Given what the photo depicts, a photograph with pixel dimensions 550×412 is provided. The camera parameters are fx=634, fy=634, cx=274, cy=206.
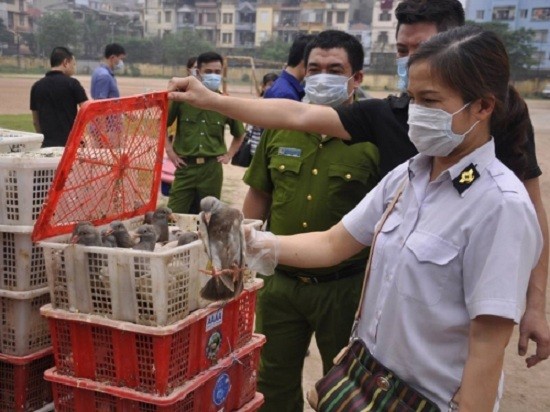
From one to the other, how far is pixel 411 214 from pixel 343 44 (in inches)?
65.4

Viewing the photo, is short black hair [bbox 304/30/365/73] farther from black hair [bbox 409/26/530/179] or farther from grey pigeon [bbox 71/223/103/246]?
grey pigeon [bbox 71/223/103/246]

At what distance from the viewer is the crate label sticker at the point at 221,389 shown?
2.38 meters

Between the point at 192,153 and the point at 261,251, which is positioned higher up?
the point at 261,251

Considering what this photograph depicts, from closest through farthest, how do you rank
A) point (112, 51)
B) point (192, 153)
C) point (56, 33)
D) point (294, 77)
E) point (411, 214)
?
point (411, 214)
point (294, 77)
point (192, 153)
point (112, 51)
point (56, 33)

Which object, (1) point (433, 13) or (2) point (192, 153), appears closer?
(1) point (433, 13)

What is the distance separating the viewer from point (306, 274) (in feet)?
9.82

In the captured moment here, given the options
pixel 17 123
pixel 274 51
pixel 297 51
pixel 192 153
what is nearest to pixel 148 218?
pixel 297 51

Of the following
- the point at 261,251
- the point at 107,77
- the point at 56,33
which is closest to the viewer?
the point at 261,251

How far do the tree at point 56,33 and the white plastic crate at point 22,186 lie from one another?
196 ft

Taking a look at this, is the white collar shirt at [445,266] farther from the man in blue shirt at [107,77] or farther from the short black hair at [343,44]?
the man in blue shirt at [107,77]

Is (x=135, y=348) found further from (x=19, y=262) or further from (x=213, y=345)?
(x=19, y=262)

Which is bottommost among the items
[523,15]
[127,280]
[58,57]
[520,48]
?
[127,280]

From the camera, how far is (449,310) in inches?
68.7

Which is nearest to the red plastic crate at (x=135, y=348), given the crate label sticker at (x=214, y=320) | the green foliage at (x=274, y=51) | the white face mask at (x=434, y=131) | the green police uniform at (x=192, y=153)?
the crate label sticker at (x=214, y=320)
